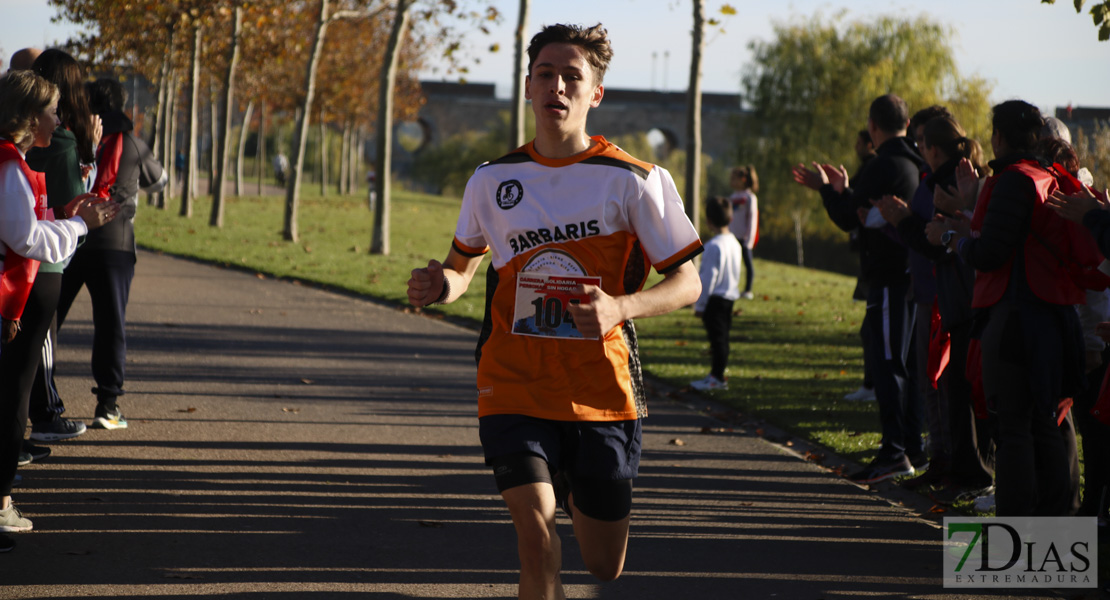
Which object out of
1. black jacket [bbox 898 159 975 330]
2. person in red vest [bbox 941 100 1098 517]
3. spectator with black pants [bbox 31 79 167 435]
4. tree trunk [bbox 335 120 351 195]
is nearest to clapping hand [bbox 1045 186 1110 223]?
person in red vest [bbox 941 100 1098 517]

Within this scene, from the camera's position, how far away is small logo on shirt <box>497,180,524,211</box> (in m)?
3.79

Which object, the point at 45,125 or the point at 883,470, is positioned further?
the point at 883,470

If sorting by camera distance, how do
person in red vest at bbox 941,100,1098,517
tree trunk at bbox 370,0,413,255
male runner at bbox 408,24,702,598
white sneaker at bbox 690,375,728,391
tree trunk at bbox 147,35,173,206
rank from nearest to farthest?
male runner at bbox 408,24,702,598
person in red vest at bbox 941,100,1098,517
white sneaker at bbox 690,375,728,391
tree trunk at bbox 370,0,413,255
tree trunk at bbox 147,35,173,206

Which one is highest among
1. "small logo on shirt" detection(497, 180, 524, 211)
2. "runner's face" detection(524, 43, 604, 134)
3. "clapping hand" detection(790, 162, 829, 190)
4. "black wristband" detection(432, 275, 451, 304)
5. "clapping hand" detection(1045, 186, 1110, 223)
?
"runner's face" detection(524, 43, 604, 134)

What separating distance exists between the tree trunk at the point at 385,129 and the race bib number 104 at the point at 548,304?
63.9 ft

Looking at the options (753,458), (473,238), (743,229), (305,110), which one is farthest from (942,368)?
(305,110)

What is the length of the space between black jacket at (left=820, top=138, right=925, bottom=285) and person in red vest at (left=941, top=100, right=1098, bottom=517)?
5.31 ft

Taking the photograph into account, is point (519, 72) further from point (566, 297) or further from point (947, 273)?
point (566, 297)

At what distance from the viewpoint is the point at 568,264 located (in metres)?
3.67

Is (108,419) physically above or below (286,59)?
below

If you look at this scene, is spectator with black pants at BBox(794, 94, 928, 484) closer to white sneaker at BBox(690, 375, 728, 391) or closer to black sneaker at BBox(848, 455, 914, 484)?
black sneaker at BBox(848, 455, 914, 484)

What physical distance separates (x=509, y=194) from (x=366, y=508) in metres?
2.71

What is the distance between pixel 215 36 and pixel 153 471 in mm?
29735

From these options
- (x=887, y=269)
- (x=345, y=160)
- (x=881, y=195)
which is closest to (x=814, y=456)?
(x=887, y=269)
